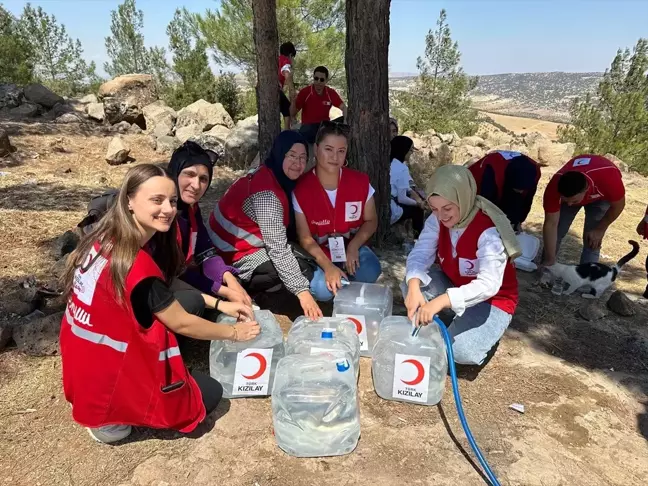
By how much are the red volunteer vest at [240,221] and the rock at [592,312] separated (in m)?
2.57

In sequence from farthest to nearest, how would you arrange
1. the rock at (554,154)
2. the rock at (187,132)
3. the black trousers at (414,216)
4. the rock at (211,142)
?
the rock at (554,154)
the rock at (187,132)
the rock at (211,142)
the black trousers at (414,216)

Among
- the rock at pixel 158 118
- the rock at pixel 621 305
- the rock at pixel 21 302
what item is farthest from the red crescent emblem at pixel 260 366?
the rock at pixel 158 118

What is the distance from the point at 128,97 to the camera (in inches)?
446

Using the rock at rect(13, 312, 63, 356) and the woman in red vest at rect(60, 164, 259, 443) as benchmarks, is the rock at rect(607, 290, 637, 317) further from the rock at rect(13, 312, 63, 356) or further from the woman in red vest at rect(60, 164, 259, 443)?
the rock at rect(13, 312, 63, 356)

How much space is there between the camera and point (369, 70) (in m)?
4.16

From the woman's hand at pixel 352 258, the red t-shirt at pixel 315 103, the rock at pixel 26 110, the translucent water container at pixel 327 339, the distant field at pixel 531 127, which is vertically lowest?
the distant field at pixel 531 127

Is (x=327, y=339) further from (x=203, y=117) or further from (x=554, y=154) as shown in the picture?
(x=554, y=154)

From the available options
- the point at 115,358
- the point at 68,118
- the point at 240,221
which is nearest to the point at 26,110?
the point at 68,118

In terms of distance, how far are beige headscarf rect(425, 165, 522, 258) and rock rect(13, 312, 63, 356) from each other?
8.60 feet

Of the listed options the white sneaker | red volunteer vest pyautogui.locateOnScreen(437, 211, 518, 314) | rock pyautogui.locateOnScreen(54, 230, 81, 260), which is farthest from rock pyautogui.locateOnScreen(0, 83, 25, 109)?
red volunteer vest pyautogui.locateOnScreen(437, 211, 518, 314)

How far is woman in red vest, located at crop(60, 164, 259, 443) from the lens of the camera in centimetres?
199

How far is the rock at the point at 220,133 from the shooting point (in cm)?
917

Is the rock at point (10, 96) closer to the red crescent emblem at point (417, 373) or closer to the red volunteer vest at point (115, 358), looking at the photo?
the red volunteer vest at point (115, 358)

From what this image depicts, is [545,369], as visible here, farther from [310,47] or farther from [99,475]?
[310,47]
